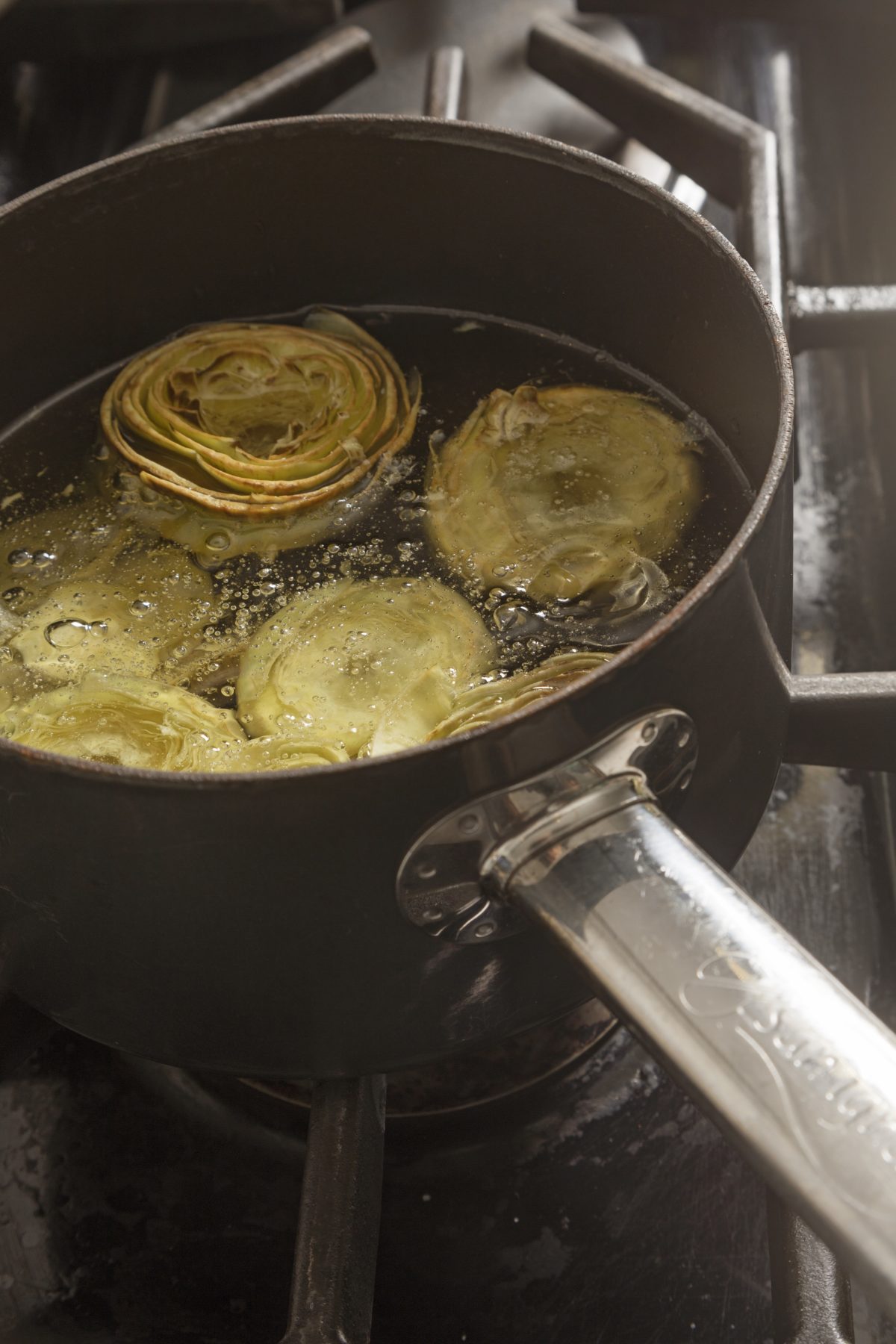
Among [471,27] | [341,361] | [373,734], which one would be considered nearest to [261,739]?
[373,734]

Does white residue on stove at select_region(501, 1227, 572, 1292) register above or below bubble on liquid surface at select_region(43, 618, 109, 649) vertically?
below

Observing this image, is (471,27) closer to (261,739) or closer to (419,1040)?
(261,739)

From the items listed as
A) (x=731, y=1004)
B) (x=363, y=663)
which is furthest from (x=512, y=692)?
(x=731, y=1004)

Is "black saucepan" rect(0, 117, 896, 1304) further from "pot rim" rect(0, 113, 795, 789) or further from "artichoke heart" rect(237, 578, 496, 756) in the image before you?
"artichoke heart" rect(237, 578, 496, 756)

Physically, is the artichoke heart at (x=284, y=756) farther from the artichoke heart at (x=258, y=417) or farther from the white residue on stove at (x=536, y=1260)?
the white residue on stove at (x=536, y=1260)

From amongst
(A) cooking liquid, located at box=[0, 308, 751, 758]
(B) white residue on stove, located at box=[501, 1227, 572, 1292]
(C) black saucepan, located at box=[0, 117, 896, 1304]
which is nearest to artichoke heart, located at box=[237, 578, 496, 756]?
(A) cooking liquid, located at box=[0, 308, 751, 758]

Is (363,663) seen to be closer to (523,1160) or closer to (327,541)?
(327,541)
